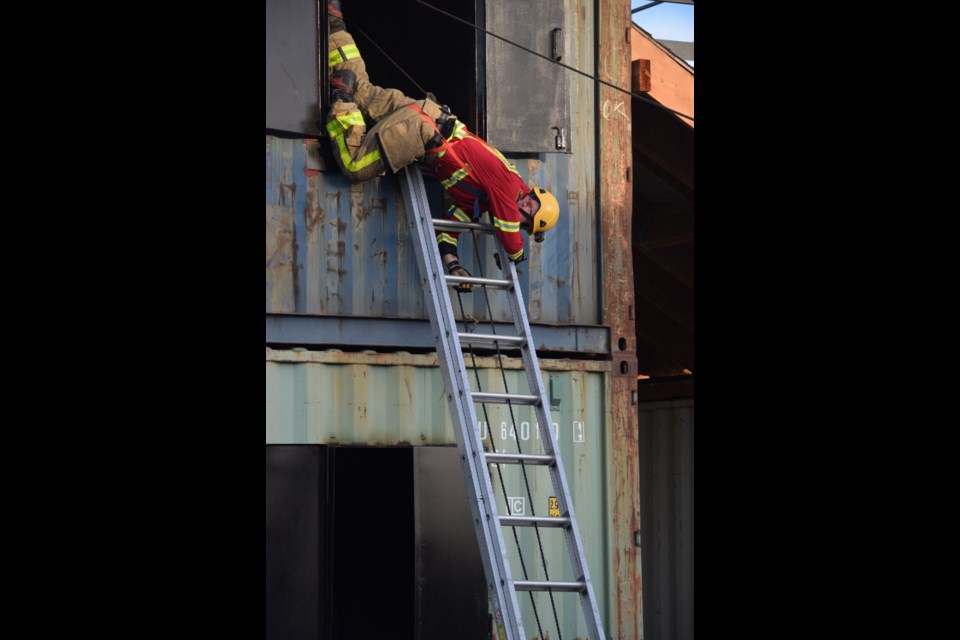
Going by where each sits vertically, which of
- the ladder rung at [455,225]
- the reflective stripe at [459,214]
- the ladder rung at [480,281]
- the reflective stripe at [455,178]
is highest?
the reflective stripe at [455,178]

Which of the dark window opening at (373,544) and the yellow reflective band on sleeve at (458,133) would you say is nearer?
the dark window opening at (373,544)

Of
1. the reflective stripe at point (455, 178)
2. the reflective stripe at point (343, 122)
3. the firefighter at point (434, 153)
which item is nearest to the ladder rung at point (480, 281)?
the firefighter at point (434, 153)

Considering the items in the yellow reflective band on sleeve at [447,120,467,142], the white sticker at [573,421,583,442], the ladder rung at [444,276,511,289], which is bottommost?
the white sticker at [573,421,583,442]

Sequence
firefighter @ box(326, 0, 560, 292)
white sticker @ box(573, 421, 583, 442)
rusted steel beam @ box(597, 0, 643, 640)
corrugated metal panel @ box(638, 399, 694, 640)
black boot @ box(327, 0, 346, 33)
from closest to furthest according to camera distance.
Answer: firefighter @ box(326, 0, 560, 292) → black boot @ box(327, 0, 346, 33) → white sticker @ box(573, 421, 583, 442) → rusted steel beam @ box(597, 0, 643, 640) → corrugated metal panel @ box(638, 399, 694, 640)

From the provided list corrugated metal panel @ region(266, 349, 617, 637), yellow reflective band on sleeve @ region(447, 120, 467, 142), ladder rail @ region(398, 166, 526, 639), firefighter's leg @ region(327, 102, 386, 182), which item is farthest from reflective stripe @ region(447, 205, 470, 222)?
corrugated metal panel @ region(266, 349, 617, 637)

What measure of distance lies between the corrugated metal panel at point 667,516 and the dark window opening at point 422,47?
5.97 metres

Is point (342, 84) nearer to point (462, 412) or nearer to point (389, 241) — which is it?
point (389, 241)

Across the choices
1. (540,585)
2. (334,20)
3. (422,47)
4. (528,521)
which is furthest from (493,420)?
(422,47)

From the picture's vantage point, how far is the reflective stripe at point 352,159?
967cm

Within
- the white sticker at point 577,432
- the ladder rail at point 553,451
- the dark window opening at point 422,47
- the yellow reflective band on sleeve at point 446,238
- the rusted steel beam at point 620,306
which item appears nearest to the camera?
the ladder rail at point 553,451

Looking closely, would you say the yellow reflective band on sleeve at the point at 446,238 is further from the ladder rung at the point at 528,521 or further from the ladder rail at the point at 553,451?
the ladder rung at the point at 528,521

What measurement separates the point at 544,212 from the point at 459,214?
671mm

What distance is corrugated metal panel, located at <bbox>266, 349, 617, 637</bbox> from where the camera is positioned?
950 centimetres

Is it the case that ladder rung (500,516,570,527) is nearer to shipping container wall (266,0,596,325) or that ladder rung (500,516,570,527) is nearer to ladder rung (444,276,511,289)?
ladder rung (444,276,511,289)
